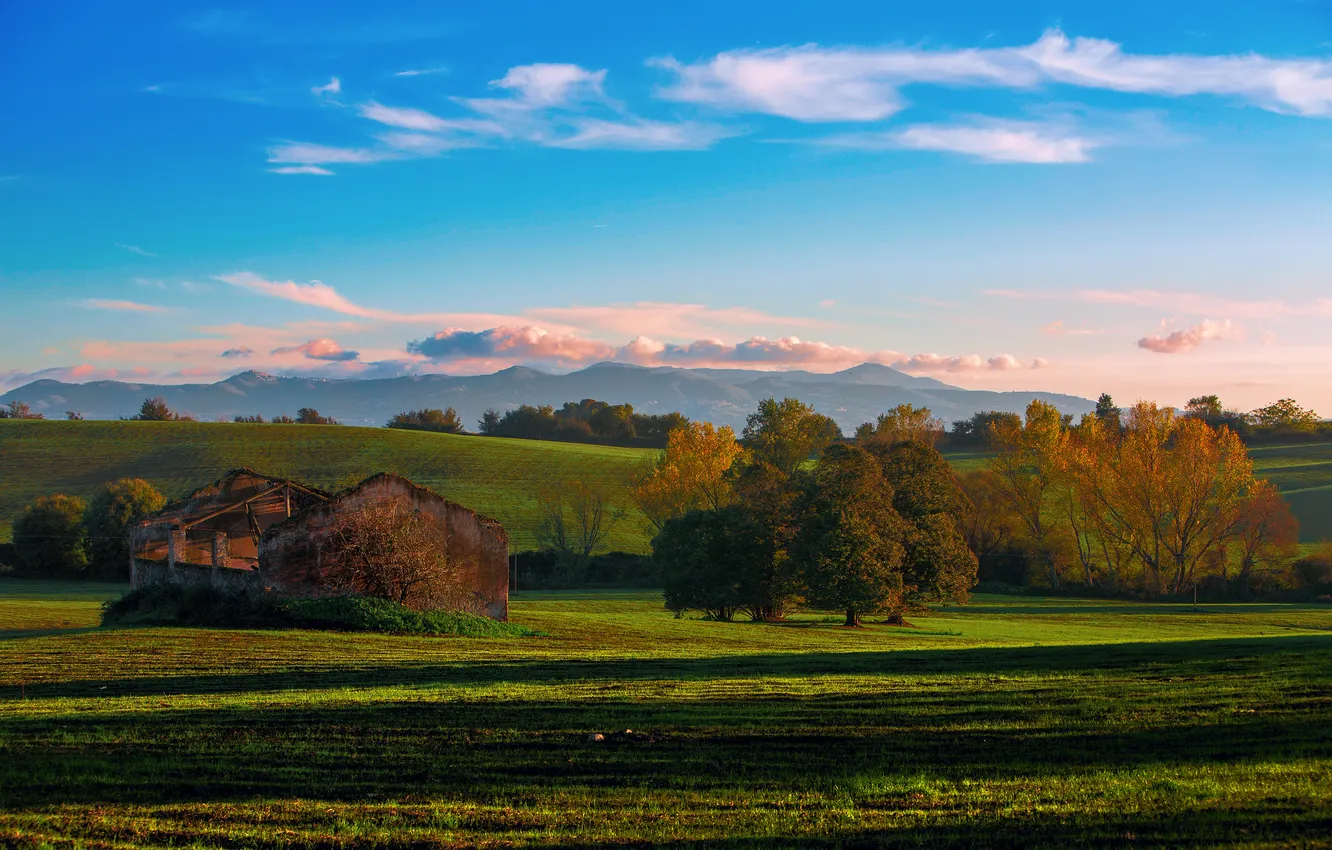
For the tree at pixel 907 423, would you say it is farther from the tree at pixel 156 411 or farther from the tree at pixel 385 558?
the tree at pixel 156 411

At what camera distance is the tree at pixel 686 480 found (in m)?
73.3

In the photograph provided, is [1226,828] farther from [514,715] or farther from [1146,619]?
[1146,619]

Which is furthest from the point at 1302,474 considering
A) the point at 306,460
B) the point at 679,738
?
the point at 679,738

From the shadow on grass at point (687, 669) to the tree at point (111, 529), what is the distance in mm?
53268

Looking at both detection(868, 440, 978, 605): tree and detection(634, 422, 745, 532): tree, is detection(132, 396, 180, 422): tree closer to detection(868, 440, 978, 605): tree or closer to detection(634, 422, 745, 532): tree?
detection(634, 422, 745, 532): tree

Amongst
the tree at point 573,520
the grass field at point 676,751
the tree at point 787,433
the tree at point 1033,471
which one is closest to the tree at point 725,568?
the grass field at point 676,751

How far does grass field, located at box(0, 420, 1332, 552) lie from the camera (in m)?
88.2

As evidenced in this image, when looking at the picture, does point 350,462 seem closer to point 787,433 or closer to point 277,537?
point 787,433

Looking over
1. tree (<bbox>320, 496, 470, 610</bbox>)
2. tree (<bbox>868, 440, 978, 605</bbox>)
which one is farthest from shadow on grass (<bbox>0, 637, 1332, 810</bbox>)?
tree (<bbox>868, 440, 978, 605</bbox>)

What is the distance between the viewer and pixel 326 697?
16188 mm

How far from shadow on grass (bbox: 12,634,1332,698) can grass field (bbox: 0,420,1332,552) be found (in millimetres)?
56728

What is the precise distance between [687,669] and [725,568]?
27.0m

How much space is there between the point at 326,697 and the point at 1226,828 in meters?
13.1

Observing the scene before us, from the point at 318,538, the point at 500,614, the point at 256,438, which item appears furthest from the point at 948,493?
the point at 256,438
